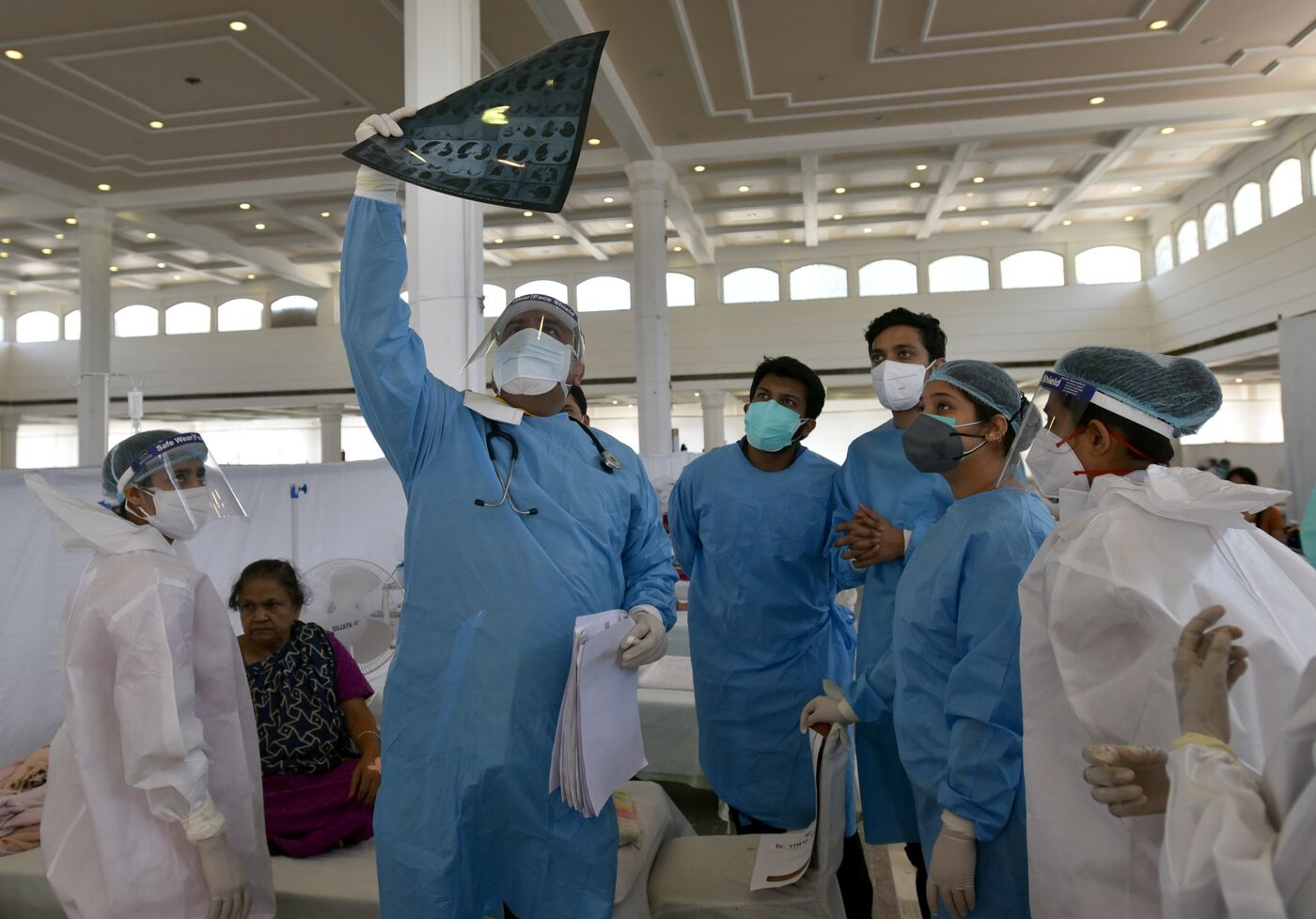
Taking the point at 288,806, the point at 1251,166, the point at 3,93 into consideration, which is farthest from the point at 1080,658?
the point at 1251,166

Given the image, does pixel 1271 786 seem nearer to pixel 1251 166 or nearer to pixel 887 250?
pixel 1251 166

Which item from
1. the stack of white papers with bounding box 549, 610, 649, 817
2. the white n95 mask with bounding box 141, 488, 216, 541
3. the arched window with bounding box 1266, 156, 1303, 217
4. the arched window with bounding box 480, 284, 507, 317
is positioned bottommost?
the stack of white papers with bounding box 549, 610, 649, 817

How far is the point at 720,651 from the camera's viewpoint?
9.36ft

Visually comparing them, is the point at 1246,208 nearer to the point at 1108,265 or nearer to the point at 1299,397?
the point at 1108,265

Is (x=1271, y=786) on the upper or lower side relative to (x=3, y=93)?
lower

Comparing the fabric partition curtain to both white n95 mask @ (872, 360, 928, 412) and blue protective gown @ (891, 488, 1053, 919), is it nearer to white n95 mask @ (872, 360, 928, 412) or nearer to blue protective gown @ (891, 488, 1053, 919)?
white n95 mask @ (872, 360, 928, 412)

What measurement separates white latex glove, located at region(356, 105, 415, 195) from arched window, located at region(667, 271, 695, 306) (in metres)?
17.6

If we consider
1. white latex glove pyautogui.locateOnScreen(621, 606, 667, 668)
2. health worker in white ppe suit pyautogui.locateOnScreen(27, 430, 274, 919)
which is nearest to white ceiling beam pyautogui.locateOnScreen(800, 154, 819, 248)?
white latex glove pyautogui.locateOnScreen(621, 606, 667, 668)

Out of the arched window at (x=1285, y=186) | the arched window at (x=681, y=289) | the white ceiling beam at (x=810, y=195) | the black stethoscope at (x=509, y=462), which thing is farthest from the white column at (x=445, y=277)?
the arched window at (x=681, y=289)

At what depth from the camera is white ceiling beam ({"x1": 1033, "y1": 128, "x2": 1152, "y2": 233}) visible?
12.4 metres

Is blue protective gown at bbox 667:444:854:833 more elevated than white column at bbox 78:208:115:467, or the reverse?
white column at bbox 78:208:115:467

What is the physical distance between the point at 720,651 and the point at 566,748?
3.99 ft

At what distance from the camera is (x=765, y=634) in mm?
2812

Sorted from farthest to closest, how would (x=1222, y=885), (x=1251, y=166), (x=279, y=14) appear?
(x=1251, y=166) < (x=279, y=14) < (x=1222, y=885)
